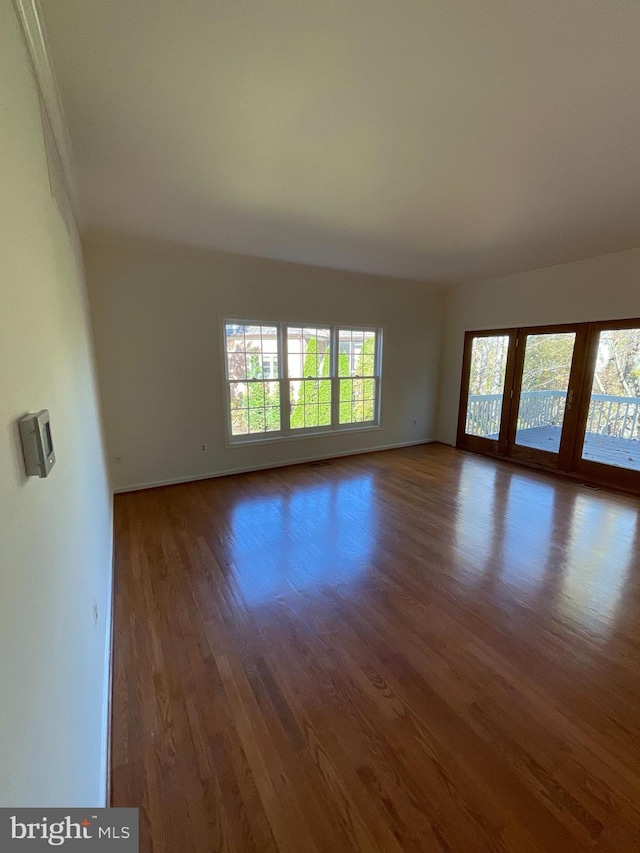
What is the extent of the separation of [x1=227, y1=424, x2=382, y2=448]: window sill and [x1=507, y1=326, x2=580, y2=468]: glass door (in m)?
2.09

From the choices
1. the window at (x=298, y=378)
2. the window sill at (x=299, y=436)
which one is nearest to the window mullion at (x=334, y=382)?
the window at (x=298, y=378)

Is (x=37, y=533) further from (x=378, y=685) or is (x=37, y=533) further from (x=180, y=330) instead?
(x=180, y=330)

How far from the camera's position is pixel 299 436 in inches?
198

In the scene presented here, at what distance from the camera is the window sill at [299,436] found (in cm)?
464

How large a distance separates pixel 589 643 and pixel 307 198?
332cm

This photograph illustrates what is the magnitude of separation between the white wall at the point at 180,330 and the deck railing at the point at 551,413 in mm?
2303

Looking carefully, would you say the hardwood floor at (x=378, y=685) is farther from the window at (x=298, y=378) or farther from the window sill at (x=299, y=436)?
the window at (x=298, y=378)

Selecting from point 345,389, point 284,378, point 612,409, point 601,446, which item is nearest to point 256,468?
point 284,378

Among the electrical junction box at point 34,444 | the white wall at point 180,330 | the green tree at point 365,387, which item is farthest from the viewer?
the green tree at point 365,387

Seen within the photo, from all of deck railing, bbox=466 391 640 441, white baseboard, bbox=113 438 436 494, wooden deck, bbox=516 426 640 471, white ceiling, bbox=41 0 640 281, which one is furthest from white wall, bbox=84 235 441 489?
wooden deck, bbox=516 426 640 471

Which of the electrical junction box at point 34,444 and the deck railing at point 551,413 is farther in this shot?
the deck railing at point 551,413

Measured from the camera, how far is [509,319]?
5.09 m

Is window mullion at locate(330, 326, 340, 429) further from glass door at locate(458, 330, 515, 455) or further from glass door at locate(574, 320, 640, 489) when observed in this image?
glass door at locate(574, 320, 640, 489)

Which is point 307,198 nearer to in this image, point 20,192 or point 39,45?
point 39,45
